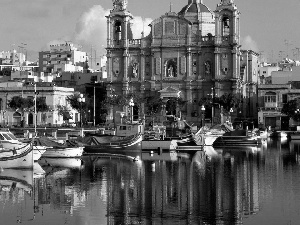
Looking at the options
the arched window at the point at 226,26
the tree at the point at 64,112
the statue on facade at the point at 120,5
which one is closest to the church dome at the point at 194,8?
the arched window at the point at 226,26

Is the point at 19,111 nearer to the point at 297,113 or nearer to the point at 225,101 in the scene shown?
the point at 225,101

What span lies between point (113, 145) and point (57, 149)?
9691 millimetres

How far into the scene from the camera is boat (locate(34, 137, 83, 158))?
55750 millimetres

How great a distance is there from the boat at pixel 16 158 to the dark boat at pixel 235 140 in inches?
1450

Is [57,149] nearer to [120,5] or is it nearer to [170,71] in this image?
[170,71]

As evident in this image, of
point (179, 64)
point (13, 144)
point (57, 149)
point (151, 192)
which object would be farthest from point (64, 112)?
point (151, 192)

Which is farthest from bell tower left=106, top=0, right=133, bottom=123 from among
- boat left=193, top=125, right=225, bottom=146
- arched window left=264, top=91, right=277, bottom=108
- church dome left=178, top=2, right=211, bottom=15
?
boat left=193, top=125, right=225, bottom=146

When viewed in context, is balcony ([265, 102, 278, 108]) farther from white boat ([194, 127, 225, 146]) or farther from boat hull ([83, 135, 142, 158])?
boat hull ([83, 135, 142, 158])

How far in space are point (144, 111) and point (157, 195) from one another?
7713 centimetres

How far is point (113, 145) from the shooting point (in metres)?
65.2

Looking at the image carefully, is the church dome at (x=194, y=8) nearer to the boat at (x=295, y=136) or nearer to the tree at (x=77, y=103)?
the tree at (x=77, y=103)

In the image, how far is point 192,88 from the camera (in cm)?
11531

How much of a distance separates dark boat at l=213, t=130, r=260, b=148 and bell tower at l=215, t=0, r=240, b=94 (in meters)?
29.2

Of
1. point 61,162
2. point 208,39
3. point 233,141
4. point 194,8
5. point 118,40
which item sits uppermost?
point 194,8
